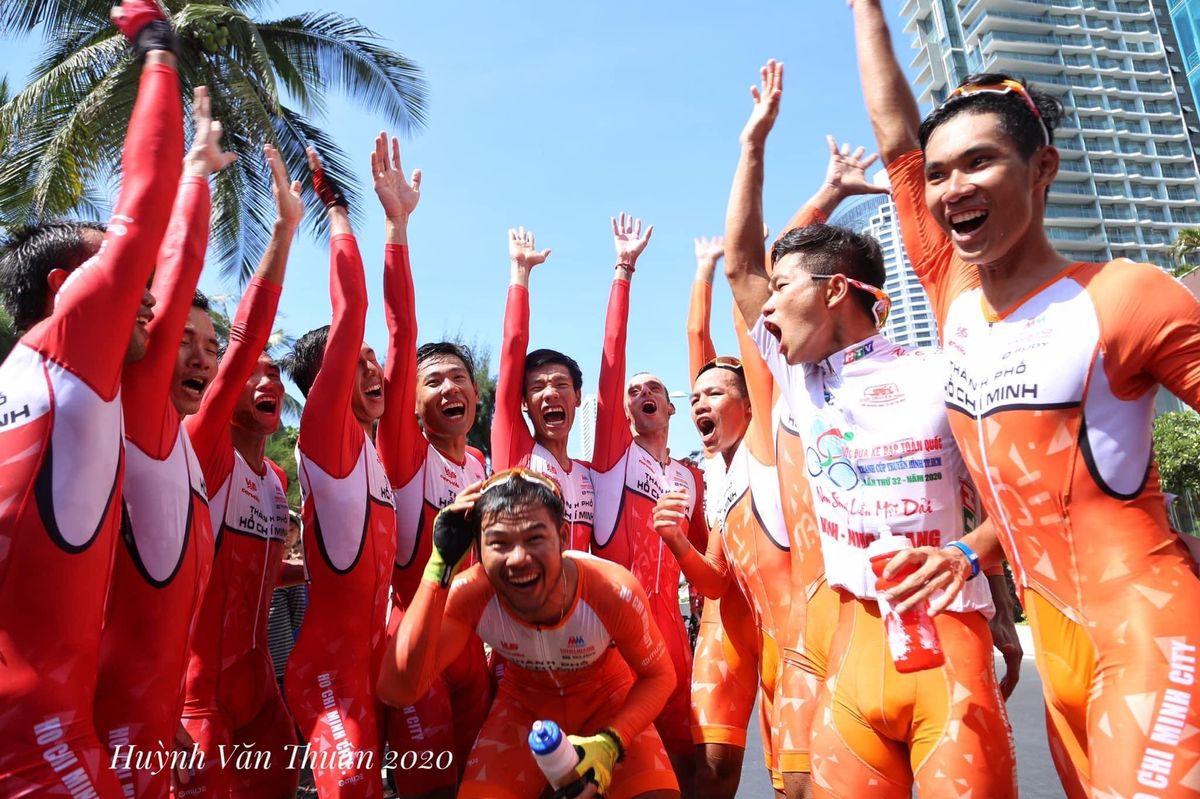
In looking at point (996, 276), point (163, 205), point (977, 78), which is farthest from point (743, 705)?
point (163, 205)

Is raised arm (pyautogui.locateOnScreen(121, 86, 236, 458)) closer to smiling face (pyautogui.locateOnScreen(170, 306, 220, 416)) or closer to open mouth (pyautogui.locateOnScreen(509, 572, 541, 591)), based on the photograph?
smiling face (pyautogui.locateOnScreen(170, 306, 220, 416))

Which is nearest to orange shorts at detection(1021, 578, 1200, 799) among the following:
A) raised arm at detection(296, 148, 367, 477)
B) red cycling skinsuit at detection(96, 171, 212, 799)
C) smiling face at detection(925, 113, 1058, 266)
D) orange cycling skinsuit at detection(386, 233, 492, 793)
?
smiling face at detection(925, 113, 1058, 266)

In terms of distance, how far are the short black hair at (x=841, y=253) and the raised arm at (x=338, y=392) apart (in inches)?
72.5

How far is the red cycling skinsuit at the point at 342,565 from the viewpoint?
3.45 metres

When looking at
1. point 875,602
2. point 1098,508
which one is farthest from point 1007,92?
point 875,602

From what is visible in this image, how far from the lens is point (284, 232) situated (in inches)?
161

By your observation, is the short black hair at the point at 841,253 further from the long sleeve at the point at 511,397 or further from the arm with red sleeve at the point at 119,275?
the long sleeve at the point at 511,397

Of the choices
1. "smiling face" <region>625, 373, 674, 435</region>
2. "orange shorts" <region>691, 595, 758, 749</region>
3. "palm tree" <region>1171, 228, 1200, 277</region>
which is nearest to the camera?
"orange shorts" <region>691, 595, 758, 749</region>

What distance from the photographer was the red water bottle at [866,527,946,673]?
218 cm

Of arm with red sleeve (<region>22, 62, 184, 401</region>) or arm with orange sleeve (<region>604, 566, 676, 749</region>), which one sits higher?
arm with red sleeve (<region>22, 62, 184, 401</region>)

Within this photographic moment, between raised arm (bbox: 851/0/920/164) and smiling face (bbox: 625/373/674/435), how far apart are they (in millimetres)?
3093

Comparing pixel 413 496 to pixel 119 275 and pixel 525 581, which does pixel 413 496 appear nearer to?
pixel 525 581

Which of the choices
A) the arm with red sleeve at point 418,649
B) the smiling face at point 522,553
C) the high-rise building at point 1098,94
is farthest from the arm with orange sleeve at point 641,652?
the high-rise building at point 1098,94

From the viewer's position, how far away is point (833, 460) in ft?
8.81
